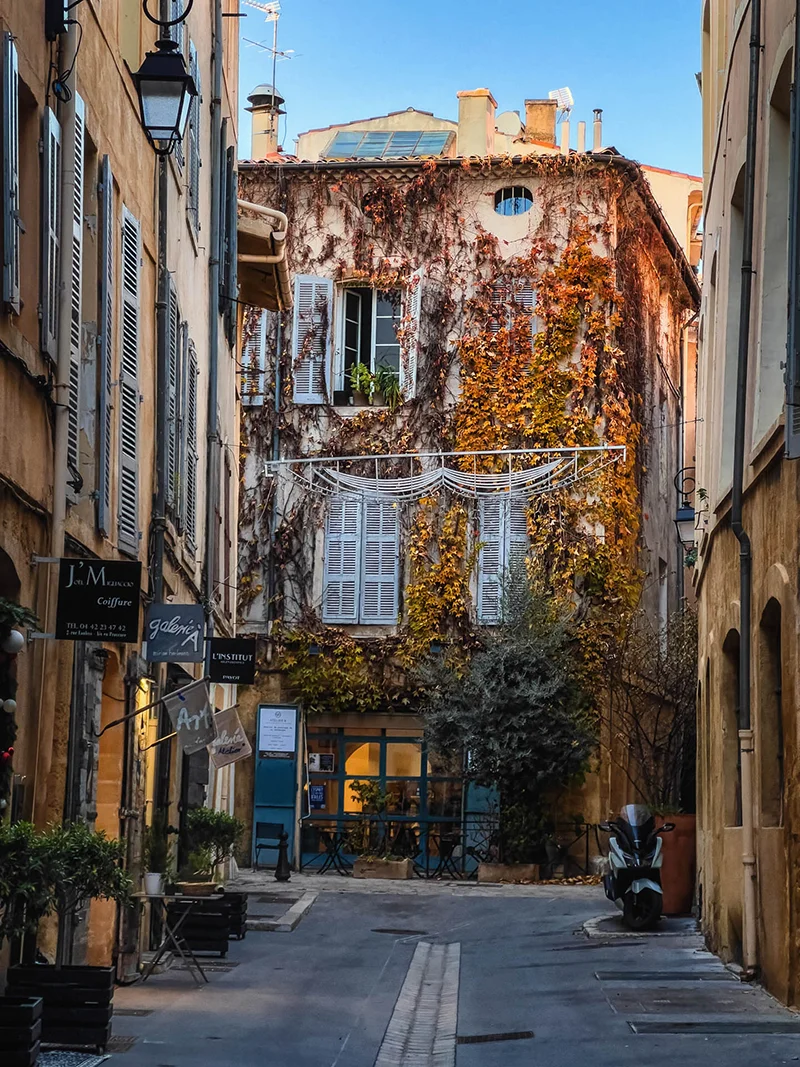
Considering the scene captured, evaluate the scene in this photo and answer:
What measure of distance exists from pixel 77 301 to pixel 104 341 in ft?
2.89

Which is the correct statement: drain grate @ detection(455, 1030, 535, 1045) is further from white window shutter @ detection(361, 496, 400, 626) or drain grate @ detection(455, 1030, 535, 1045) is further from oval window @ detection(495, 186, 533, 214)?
oval window @ detection(495, 186, 533, 214)

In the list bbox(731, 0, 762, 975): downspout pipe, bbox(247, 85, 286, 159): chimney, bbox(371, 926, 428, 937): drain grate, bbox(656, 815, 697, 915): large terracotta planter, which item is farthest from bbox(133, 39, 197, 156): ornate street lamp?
bbox(247, 85, 286, 159): chimney

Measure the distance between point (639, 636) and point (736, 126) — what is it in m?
11.4

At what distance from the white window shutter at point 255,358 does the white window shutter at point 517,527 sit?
183 inches

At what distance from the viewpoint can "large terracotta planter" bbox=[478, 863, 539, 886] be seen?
2447 centimetres

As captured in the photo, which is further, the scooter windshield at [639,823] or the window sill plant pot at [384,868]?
the window sill plant pot at [384,868]

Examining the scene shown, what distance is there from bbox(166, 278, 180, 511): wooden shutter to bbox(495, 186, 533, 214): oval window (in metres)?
14.1

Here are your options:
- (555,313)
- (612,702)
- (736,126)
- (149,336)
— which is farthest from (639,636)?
(149,336)

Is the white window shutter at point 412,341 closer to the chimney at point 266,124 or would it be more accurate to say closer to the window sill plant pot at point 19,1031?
the chimney at point 266,124

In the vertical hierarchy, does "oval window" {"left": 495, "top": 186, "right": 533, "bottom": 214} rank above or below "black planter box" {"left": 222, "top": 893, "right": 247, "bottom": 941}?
above

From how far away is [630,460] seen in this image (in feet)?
90.5

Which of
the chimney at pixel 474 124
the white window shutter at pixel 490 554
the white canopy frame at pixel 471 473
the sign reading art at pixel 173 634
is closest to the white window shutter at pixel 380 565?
the white canopy frame at pixel 471 473

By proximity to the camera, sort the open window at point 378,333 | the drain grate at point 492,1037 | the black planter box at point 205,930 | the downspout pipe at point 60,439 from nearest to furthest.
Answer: the downspout pipe at point 60,439
the drain grate at point 492,1037
the black planter box at point 205,930
the open window at point 378,333

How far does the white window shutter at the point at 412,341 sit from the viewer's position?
27859 mm
